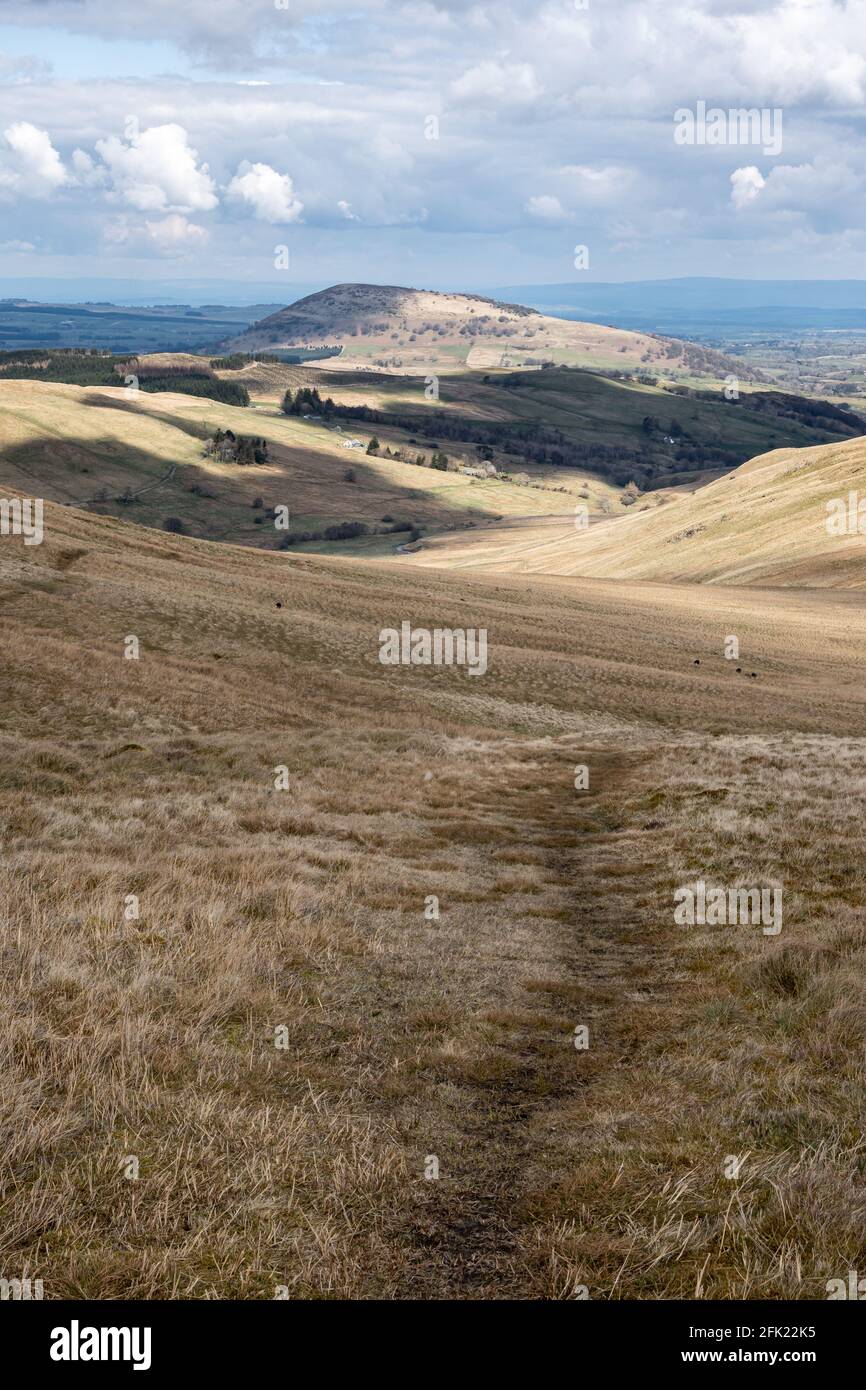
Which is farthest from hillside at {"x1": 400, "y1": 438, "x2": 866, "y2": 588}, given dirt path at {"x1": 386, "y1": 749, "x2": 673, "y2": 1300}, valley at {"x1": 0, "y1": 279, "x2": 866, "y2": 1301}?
dirt path at {"x1": 386, "y1": 749, "x2": 673, "y2": 1300}

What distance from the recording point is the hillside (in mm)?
92625

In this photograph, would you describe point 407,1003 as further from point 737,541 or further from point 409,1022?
point 737,541

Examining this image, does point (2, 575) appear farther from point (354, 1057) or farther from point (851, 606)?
point (851, 606)

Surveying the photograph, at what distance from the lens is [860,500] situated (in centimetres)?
10162

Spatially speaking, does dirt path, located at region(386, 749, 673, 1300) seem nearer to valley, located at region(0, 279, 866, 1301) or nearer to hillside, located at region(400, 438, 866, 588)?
valley, located at region(0, 279, 866, 1301)

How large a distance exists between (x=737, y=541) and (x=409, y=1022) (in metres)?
104

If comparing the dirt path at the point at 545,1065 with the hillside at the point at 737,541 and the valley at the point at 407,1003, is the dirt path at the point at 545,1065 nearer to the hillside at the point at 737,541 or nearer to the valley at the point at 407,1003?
the valley at the point at 407,1003

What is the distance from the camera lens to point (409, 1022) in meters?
10.0

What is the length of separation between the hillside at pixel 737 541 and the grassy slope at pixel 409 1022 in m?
68.1

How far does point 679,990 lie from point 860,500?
336 ft

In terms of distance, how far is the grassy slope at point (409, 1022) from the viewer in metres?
6.14

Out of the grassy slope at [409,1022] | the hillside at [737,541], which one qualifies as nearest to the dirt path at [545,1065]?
the grassy slope at [409,1022]

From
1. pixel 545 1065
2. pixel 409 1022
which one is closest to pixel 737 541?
pixel 409 1022
